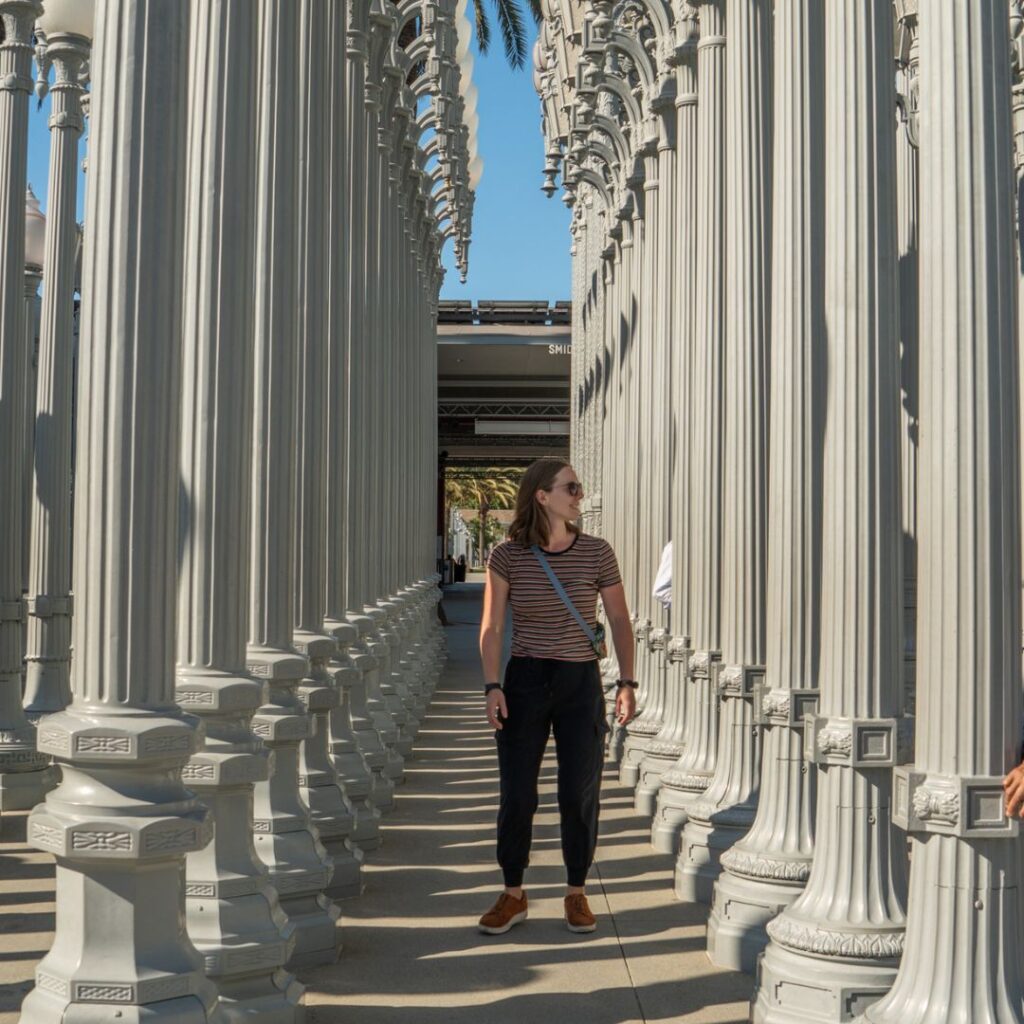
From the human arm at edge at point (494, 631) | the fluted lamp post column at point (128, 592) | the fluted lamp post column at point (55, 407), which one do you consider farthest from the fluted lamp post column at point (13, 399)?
the fluted lamp post column at point (128, 592)

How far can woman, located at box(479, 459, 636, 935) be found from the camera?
6.71m

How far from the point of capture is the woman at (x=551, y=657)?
671 cm

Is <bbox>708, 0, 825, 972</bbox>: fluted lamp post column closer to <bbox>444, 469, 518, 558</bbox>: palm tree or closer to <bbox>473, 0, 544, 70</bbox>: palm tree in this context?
<bbox>473, 0, 544, 70</bbox>: palm tree

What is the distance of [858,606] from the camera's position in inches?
213

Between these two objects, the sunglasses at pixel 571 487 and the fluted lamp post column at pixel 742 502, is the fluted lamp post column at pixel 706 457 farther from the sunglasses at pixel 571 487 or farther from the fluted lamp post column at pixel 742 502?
the sunglasses at pixel 571 487

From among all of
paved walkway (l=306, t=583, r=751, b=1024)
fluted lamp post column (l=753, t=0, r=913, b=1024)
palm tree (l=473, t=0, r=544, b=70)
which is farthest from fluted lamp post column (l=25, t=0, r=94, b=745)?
palm tree (l=473, t=0, r=544, b=70)

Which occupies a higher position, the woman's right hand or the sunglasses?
the sunglasses

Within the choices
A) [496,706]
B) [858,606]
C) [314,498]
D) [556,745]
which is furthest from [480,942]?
[858,606]

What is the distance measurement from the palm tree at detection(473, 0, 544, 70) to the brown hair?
19543mm

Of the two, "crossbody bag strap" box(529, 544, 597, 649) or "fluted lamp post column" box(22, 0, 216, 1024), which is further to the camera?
"crossbody bag strap" box(529, 544, 597, 649)

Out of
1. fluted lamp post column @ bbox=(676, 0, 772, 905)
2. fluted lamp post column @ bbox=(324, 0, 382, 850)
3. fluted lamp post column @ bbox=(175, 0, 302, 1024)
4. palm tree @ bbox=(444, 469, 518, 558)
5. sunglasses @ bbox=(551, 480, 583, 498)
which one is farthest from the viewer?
palm tree @ bbox=(444, 469, 518, 558)

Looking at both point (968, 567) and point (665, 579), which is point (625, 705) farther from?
point (665, 579)

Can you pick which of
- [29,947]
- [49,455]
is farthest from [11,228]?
[29,947]

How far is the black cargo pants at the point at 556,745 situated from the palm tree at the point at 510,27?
2004 cm
